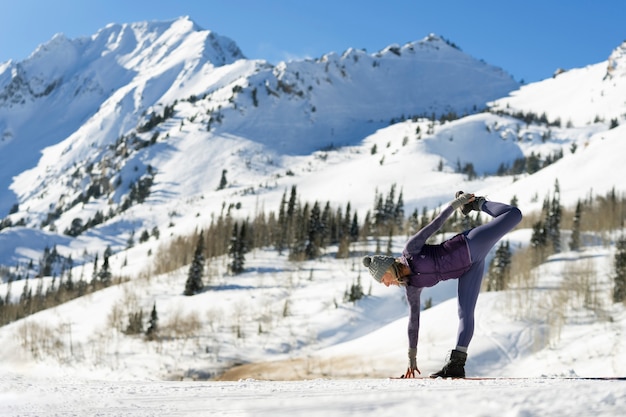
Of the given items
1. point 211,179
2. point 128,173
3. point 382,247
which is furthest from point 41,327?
point 128,173

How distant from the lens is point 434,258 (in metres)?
6.29

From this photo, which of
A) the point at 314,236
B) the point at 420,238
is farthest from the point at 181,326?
the point at 420,238

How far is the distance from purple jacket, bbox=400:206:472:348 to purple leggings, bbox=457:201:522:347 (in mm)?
101

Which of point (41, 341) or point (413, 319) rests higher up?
point (413, 319)

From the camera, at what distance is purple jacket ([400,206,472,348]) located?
6.20 metres

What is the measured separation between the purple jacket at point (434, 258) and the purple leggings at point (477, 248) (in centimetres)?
10

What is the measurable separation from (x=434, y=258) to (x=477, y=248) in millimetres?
541

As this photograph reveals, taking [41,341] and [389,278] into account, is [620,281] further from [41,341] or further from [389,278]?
[41,341]

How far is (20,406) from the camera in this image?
4512mm

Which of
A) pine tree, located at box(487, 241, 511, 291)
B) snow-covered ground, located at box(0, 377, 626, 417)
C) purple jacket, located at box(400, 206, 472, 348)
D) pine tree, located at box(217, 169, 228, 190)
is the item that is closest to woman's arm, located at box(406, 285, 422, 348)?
purple jacket, located at box(400, 206, 472, 348)

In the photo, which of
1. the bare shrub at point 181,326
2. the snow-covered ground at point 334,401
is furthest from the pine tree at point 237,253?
the snow-covered ground at point 334,401

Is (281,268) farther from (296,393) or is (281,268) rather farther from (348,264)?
(296,393)

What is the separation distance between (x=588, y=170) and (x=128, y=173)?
13239 cm

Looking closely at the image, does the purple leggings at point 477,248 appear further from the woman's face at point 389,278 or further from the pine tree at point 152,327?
the pine tree at point 152,327
